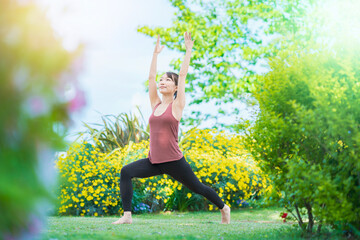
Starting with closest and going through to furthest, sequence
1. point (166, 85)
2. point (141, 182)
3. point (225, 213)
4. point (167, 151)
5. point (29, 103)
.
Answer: point (29, 103), point (167, 151), point (166, 85), point (225, 213), point (141, 182)

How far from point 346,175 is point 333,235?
2.52 feet

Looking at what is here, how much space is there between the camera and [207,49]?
15.0m

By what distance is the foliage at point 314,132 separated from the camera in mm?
3207

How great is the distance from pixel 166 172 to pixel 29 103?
335 centimetres

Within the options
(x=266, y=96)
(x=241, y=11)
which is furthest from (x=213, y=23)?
(x=266, y=96)

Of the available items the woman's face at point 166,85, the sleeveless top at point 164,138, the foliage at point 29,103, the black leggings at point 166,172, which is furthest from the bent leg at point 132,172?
the foliage at point 29,103

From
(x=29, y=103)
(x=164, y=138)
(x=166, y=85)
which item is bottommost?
(x=29, y=103)

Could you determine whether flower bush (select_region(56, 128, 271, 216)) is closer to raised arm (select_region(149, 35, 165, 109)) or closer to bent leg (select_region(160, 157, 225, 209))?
bent leg (select_region(160, 157, 225, 209))

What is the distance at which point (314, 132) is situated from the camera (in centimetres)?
350

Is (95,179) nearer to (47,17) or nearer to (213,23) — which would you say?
(47,17)

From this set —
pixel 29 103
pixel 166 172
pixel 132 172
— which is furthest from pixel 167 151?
pixel 29 103

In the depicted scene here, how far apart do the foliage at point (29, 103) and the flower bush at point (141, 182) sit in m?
5.74

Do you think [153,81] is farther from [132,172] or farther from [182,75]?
[132,172]

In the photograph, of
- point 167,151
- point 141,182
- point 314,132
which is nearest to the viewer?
point 314,132
